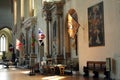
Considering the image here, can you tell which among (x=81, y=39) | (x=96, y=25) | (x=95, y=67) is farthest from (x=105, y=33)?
(x=81, y=39)

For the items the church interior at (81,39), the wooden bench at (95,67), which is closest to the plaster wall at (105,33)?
the church interior at (81,39)

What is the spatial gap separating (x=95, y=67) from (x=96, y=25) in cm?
236

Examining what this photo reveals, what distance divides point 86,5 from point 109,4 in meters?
3.05

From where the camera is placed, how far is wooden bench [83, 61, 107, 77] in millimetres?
16570

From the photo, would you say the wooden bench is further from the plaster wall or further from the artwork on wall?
the artwork on wall

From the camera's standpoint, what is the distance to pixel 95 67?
17.5 metres

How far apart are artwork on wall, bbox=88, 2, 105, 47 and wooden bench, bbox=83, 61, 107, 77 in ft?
3.38

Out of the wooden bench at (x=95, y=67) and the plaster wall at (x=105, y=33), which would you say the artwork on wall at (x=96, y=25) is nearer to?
the plaster wall at (x=105, y=33)

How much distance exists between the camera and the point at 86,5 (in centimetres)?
1872

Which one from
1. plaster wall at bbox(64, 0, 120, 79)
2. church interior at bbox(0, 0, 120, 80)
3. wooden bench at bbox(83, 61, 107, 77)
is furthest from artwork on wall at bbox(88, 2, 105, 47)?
wooden bench at bbox(83, 61, 107, 77)

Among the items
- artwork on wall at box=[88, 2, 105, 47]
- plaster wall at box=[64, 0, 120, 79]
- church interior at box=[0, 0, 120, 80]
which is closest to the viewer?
plaster wall at box=[64, 0, 120, 79]

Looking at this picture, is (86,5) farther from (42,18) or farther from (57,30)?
(42,18)

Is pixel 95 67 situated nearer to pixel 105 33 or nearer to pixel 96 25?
pixel 105 33

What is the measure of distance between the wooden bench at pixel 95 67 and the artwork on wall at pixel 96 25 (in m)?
1.03
